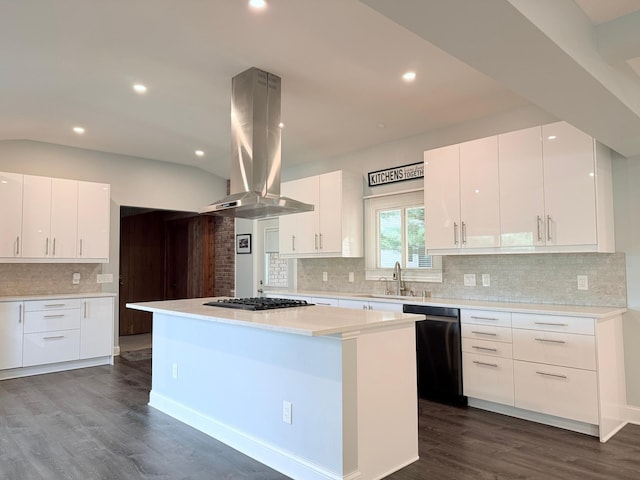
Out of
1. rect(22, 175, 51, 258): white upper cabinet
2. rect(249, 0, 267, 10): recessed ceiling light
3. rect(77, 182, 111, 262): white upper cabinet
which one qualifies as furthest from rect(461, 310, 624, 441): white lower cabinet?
rect(22, 175, 51, 258): white upper cabinet

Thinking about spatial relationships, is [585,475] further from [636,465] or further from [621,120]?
[621,120]

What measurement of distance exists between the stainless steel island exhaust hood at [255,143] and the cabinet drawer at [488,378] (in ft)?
6.47

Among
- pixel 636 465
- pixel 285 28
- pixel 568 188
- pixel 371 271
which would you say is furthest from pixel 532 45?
pixel 371 271

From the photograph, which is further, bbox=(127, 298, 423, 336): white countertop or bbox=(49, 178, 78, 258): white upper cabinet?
bbox=(49, 178, 78, 258): white upper cabinet

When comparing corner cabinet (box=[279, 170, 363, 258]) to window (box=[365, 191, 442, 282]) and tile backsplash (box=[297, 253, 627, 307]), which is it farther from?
tile backsplash (box=[297, 253, 627, 307])

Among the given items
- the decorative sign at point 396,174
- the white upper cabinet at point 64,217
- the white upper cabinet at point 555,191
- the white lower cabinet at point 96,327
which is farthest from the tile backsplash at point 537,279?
the white upper cabinet at point 64,217

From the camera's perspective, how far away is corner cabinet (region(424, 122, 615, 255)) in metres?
3.32

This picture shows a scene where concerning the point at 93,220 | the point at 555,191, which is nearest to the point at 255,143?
the point at 555,191

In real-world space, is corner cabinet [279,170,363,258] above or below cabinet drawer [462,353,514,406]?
above

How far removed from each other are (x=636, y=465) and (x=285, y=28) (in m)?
3.52

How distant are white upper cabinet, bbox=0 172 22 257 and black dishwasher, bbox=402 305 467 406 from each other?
4.45 m

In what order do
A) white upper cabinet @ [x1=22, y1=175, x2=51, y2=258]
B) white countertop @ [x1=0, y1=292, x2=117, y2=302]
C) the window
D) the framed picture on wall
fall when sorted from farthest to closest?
the framed picture on wall, white upper cabinet @ [x1=22, y1=175, x2=51, y2=258], white countertop @ [x1=0, y1=292, x2=117, y2=302], the window

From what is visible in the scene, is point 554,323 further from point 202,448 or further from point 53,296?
point 53,296

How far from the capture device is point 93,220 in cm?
560
